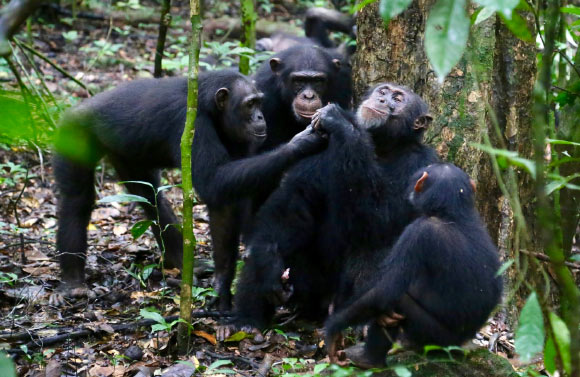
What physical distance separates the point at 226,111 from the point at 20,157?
12.9 feet

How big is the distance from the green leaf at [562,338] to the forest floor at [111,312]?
6.15ft

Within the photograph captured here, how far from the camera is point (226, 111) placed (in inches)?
233

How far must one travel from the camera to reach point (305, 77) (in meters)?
6.43

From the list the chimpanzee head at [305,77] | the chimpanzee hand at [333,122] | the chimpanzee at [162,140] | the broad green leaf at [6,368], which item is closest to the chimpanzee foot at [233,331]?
the chimpanzee at [162,140]

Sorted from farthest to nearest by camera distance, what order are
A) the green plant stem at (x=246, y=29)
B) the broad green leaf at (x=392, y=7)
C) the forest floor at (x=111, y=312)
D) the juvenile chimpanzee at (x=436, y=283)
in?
the green plant stem at (x=246, y=29), the forest floor at (x=111, y=312), the juvenile chimpanzee at (x=436, y=283), the broad green leaf at (x=392, y=7)

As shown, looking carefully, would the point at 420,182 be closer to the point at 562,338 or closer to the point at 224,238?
the point at 562,338

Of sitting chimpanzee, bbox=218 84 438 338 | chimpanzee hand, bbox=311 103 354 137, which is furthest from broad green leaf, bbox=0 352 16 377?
chimpanzee hand, bbox=311 103 354 137

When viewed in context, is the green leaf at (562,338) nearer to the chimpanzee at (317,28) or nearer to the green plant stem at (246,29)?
the green plant stem at (246,29)

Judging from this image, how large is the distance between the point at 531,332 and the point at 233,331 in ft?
9.15

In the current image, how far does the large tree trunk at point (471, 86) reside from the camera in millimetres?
5082

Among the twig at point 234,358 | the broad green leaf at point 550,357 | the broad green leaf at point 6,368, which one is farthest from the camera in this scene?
the twig at point 234,358

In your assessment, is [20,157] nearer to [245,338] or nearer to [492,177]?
[245,338]

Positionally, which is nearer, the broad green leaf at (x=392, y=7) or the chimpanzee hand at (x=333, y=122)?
the broad green leaf at (x=392, y=7)

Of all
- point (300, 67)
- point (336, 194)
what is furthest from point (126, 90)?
point (336, 194)
